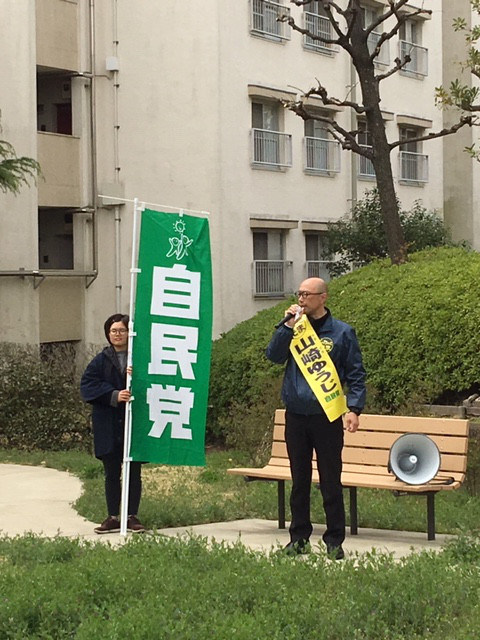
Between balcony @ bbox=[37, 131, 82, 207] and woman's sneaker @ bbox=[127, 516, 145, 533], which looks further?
balcony @ bbox=[37, 131, 82, 207]

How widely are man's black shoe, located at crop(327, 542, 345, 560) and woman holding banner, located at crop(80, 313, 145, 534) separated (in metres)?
1.90

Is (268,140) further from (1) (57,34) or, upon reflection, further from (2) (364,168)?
(1) (57,34)

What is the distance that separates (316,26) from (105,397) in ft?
71.8

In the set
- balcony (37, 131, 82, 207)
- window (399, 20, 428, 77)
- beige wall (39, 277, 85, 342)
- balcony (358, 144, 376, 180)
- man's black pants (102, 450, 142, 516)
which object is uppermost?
window (399, 20, 428, 77)

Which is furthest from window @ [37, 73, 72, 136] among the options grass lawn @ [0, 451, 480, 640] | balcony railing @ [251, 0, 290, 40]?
grass lawn @ [0, 451, 480, 640]

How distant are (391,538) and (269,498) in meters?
1.91

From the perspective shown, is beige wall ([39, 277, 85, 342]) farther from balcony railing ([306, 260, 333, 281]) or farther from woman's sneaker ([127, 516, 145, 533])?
woman's sneaker ([127, 516, 145, 533])

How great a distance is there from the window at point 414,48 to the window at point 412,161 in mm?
1591

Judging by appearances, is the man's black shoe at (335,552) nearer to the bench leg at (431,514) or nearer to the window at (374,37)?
the bench leg at (431,514)

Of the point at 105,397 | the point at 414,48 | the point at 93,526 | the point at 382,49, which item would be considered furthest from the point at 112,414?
the point at 414,48

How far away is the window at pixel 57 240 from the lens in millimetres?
27516

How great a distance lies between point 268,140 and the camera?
93.8ft

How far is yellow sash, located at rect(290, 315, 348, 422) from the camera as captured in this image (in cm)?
867

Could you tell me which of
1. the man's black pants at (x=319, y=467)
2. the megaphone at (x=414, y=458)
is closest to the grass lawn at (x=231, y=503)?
the megaphone at (x=414, y=458)
